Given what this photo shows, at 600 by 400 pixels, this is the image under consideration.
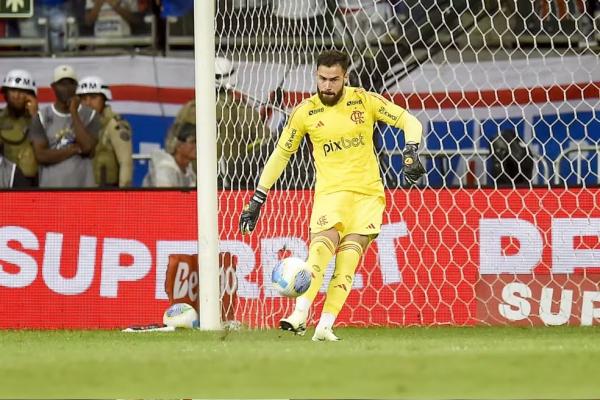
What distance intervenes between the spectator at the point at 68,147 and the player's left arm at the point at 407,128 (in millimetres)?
4365

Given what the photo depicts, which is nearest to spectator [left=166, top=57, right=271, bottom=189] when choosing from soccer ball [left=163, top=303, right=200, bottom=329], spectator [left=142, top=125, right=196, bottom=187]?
soccer ball [left=163, top=303, right=200, bottom=329]

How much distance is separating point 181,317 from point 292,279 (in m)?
2.16

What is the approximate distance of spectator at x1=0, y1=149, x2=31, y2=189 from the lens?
13805mm

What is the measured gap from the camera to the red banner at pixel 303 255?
11938mm

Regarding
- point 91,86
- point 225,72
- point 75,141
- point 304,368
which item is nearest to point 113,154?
point 75,141

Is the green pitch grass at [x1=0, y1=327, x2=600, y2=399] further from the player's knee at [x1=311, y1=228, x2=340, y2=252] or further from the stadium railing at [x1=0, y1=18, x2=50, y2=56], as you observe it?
the stadium railing at [x1=0, y1=18, x2=50, y2=56]

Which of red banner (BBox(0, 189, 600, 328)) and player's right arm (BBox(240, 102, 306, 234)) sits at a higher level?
player's right arm (BBox(240, 102, 306, 234))

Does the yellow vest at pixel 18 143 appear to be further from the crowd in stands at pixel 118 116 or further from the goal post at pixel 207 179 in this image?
the goal post at pixel 207 179

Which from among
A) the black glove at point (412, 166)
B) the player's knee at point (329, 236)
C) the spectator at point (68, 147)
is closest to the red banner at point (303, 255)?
the spectator at point (68, 147)

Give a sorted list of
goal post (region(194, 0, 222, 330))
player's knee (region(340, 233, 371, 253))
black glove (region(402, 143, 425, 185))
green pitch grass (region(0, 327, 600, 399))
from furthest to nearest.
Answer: goal post (region(194, 0, 222, 330)) < player's knee (region(340, 233, 371, 253)) < black glove (region(402, 143, 425, 185)) < green pitch grass (region(0, 327, 600, 399))

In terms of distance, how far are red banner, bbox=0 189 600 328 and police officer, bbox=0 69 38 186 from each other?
1.41 m

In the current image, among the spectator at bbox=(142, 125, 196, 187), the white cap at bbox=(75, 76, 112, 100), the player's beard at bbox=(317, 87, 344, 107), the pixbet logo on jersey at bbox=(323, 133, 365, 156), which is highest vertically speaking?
the white cap at bbox=(75, 76, 112, 100)

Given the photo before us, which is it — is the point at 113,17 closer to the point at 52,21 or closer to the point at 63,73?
the point at 52,21

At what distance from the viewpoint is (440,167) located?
13.1 meters
